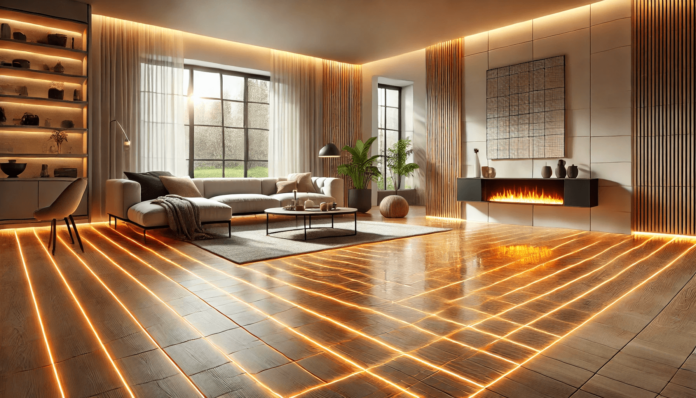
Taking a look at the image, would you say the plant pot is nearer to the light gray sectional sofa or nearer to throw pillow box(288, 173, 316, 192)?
the light gray sectional sofa

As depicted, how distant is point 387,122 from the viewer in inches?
406

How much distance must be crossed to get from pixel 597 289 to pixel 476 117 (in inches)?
187

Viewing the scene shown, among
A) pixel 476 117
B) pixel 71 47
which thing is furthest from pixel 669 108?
pixel 71 47

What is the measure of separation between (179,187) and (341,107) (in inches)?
163

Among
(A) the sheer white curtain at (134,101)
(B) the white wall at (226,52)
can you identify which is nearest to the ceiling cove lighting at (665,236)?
(B) the white wall at (226,52)

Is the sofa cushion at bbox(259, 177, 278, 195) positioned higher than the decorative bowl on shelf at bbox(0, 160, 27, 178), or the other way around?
the decorative bowl on shelf at bbox(0, 160, 27, 178)

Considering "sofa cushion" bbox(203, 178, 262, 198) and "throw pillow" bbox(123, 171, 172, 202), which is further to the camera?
"sofa cushion" bbox(203, 178, 262, 198)

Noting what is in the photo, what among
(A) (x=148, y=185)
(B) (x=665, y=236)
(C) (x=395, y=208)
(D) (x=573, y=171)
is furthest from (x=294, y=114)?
(B) (x=665, y=236)

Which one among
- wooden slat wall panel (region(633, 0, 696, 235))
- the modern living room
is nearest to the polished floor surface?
the modern living room

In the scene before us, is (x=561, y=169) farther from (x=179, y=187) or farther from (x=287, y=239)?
(x=179, y=187)

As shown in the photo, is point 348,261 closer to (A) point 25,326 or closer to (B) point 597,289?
(B) point 597,289

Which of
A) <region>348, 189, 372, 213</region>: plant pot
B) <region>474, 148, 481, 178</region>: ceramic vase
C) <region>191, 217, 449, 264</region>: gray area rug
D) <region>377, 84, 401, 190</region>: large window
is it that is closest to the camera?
<region>191, 217, 449, 264</region>: gray area rug

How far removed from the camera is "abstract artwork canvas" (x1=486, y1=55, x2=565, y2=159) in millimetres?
6094

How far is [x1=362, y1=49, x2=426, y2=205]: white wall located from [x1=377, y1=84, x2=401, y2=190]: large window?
0.65 m
